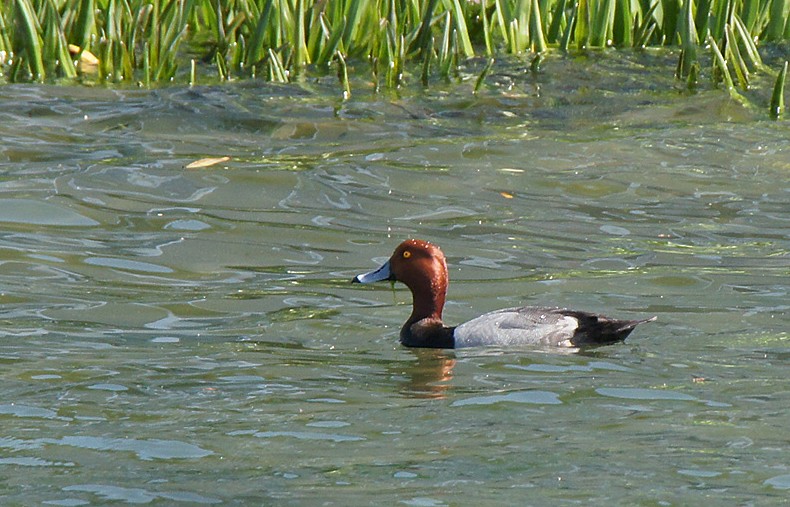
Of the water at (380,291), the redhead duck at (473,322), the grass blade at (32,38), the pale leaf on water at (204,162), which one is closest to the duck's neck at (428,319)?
the redhead duck at (473,322)

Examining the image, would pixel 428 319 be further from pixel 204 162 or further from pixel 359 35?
pixel 359 35

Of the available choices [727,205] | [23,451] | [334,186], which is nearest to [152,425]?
[23,451]

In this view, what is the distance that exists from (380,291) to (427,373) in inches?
73.7

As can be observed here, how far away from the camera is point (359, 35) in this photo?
12438mm

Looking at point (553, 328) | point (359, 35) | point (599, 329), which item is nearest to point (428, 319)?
point (553, 328)

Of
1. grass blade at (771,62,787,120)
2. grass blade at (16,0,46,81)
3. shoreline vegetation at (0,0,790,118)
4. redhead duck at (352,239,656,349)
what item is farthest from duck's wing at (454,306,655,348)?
grass blade at (16,0,46,81)

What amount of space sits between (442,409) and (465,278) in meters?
2.75

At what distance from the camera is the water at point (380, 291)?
14.7 ft

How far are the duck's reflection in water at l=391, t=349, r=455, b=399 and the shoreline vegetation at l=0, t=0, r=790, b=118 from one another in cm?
541

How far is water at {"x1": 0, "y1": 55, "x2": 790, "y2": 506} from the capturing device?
447 cm

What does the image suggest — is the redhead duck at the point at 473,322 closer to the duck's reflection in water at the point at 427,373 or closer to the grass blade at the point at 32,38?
the duck's reflection in water at the point at 427,373

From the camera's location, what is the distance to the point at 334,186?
31.6ft

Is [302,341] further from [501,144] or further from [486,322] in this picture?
[501,144]

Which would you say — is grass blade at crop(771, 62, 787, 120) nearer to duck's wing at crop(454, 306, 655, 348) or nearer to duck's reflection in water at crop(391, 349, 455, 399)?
duck's wing at crop(454, 306, 655, 348)
